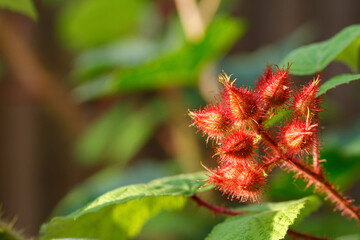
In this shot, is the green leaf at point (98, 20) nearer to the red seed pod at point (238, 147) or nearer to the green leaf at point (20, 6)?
the green leaf at point (20, 6)

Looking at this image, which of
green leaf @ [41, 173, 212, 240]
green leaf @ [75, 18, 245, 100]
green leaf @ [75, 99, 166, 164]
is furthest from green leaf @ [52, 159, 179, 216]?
green leaf @ [41, 173, 212, 240]

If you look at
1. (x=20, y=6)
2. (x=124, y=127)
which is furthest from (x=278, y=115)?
(x=124, y=127)

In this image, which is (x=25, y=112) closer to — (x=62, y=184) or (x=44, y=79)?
(x=62, y=184)

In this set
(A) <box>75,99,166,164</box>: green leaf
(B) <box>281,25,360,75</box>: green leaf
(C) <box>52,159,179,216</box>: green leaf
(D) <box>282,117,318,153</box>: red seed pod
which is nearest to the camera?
(D) <box>282,117,318,153</box>: red seed pod

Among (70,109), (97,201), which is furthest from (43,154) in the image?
(97,201)

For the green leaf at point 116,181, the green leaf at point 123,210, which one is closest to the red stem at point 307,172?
the green leaf at point 123,210

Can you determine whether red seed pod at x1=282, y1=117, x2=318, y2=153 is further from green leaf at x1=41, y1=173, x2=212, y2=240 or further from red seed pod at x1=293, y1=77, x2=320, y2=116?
green leaf at x1=41, y1=173, x2=212, y2=240
